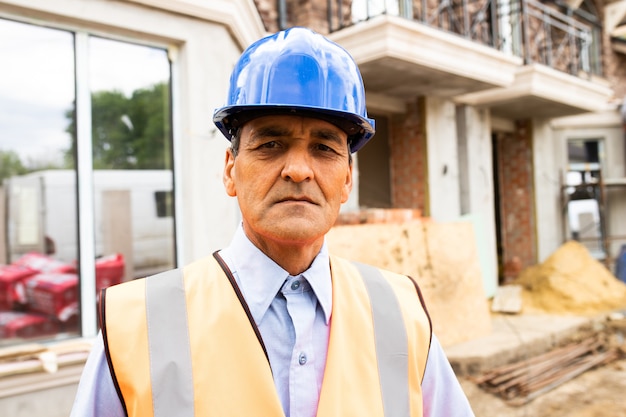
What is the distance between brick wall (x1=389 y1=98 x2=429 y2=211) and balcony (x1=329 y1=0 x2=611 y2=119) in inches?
14.3

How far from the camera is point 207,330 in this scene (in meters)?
1.18

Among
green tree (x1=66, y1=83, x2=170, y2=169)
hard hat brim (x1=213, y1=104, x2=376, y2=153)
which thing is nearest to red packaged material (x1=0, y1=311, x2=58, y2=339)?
green tree (x1=66, y1=83, x2=170, y2=169)

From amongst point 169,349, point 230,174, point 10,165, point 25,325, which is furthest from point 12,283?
point 169,349

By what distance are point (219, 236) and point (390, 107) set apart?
183 inches

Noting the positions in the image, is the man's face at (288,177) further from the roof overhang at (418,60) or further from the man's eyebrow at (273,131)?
the roof overhang at (418,60)

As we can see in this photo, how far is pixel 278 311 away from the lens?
128 centimetres

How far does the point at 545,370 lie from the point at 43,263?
5.89 meters

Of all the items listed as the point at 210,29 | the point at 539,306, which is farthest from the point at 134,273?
the point at 539,306

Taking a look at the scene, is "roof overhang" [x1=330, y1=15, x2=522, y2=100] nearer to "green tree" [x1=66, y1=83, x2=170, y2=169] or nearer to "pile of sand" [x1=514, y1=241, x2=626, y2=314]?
"green tree" [x1=66, y1=83, x2=170, y2=169]

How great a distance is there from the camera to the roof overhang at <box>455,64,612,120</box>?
834cm

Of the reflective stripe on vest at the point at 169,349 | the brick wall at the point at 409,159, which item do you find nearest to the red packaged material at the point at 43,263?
the reflective stripe on vest at the point at 169,349

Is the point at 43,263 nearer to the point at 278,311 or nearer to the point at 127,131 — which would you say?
the point at 127,131

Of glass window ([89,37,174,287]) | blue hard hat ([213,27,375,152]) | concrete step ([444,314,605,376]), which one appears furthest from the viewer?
concrete step ([444,314,605,376])

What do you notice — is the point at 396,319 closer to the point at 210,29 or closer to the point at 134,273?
the point at 210,29
